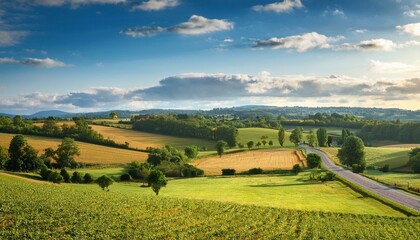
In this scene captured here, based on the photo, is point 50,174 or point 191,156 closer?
point 50,174

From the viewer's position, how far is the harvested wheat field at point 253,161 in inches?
4787

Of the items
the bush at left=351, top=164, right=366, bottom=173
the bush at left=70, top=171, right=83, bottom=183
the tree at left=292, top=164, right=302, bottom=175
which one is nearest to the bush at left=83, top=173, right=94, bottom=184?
the bush at left=70, top=171, right=83, bottom=183

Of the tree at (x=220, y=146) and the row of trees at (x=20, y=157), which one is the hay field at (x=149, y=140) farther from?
the row of trees at (x=20, y=157)

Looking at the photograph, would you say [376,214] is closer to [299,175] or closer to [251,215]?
[251,215]

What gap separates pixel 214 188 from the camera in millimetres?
83438

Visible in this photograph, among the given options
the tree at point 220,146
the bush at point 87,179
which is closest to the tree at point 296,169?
the tree at point 220,146

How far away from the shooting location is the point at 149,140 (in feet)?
595

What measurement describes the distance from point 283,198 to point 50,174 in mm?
54090

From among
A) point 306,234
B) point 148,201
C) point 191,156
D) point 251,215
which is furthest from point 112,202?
point 191,156

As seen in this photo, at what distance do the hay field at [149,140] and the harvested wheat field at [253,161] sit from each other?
91.6 feet

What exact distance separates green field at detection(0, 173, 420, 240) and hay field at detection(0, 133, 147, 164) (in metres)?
68.9

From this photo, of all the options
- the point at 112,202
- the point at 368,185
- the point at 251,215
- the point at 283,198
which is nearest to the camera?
the point at 251,215

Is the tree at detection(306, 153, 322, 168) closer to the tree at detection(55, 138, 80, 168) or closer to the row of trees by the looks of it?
the tree at detection(55, 138, 80, 168)

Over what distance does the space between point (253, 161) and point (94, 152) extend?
59356mm
